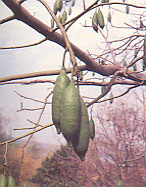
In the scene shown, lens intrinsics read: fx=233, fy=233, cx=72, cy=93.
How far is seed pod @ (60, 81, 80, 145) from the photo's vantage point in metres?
0.25

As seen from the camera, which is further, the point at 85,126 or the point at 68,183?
the point at 68,183

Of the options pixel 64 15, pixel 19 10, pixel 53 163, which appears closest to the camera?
pixel 19 10

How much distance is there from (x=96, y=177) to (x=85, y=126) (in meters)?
5.17

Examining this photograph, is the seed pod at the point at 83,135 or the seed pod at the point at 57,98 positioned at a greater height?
the seed pod at the point at 57,98

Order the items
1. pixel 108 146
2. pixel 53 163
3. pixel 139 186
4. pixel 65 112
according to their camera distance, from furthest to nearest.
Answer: pixel 53 163 → pixel 108 146 → pixel 139 186 → pixel 65 112

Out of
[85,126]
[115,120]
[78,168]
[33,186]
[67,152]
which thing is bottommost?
[33,186]

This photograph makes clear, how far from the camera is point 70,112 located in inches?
9.9

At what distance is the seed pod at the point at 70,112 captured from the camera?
251 millimetres

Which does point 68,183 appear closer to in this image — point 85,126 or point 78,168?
point 78,168

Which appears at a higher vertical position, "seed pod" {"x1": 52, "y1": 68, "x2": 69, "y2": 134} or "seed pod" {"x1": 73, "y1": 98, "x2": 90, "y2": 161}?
"seed pod" {"x1": 52, "y1": 68, "x2": 69, "y2": 134}

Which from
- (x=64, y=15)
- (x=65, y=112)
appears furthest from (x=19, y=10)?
(x=64, y=15)

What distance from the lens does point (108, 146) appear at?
4.97 metres

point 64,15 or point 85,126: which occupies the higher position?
point 64,15

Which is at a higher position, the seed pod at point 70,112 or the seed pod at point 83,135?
the seed pod at point 70,112
